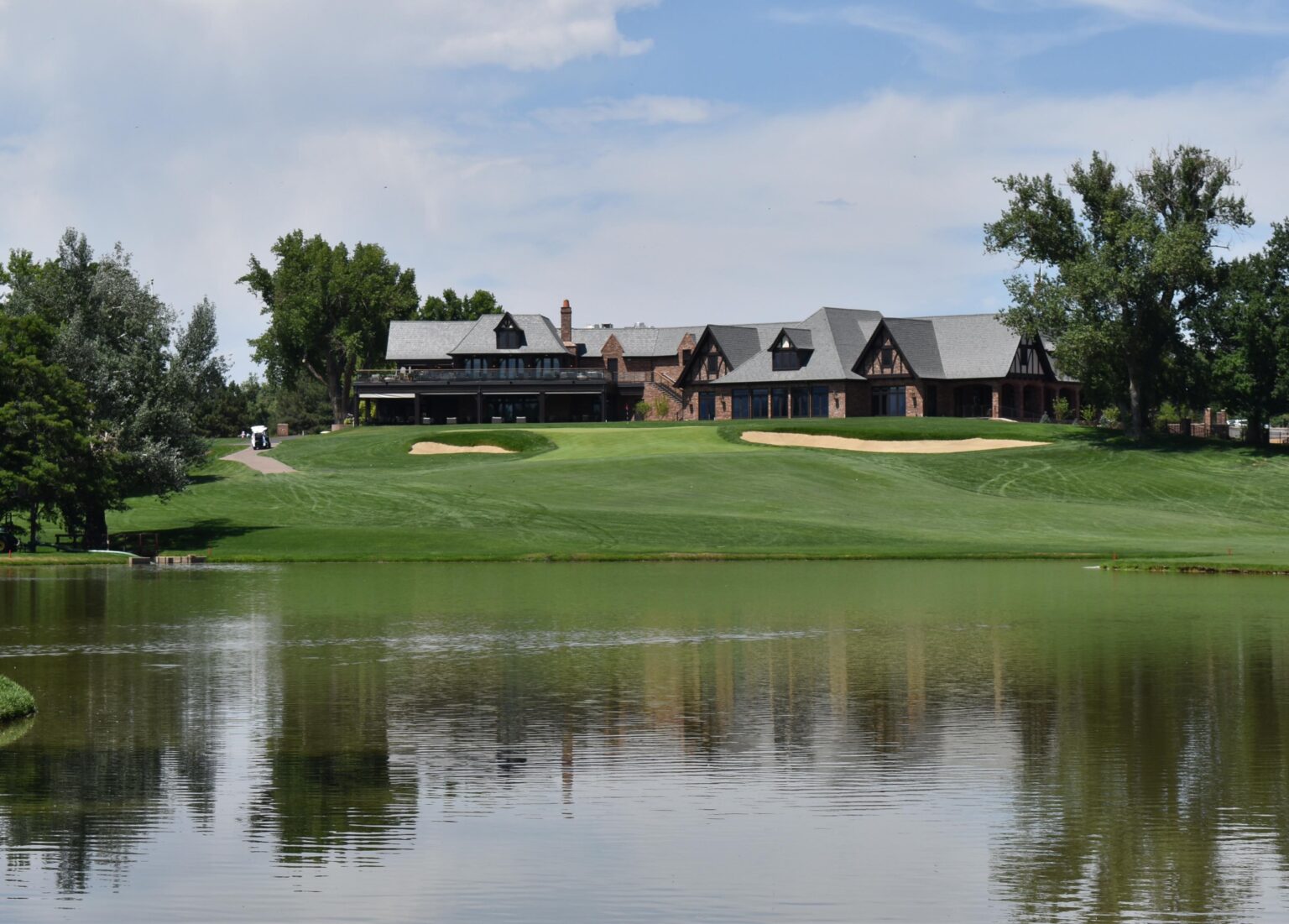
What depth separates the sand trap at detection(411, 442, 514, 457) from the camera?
102000 mm

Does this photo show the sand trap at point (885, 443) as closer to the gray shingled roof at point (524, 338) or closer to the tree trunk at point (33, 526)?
the gray shingled roof at point (524, 338)

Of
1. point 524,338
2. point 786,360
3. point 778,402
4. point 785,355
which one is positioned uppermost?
point 524,338

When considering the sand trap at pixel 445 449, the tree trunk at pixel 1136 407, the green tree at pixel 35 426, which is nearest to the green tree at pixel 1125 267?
the tree trunk at pixel 1136 407

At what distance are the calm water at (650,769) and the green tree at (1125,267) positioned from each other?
65801 mm

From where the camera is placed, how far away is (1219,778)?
59.9ft

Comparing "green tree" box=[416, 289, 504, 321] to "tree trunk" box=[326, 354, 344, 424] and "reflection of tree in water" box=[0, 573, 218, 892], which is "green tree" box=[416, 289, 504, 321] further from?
"reflection of tree in water" box=[0, 573, 218, 892]

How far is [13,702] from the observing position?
22938mm

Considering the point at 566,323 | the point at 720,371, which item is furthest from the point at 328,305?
the point at 720,371

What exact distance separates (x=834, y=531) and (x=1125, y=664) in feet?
128

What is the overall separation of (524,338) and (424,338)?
10281mm

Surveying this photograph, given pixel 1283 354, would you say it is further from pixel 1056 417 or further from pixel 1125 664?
pixel 1125 664

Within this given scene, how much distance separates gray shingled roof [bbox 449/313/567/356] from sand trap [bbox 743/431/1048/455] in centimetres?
3668

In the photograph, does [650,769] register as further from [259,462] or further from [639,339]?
[639,339]

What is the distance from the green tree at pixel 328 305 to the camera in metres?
154
